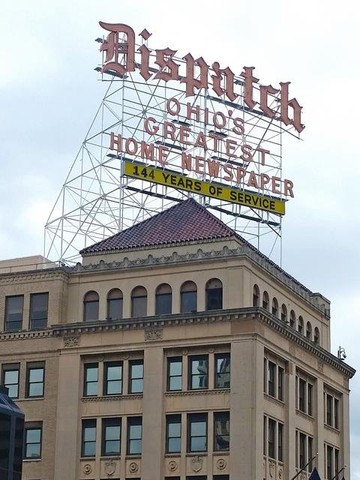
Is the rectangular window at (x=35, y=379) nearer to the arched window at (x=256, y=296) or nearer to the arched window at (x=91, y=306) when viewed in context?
the arched window at (x=91, y=306)

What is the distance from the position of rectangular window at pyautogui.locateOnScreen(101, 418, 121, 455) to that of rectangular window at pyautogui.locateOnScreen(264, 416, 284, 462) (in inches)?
359

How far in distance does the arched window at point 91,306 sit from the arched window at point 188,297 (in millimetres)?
6022

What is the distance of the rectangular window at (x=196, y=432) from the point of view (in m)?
85.0

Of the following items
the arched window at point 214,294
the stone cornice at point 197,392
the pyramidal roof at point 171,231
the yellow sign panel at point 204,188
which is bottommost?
the stone cornice at point 197,392

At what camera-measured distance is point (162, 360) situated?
285ft

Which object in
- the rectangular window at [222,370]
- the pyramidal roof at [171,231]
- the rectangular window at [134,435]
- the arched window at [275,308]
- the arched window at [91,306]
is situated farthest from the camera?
the arched window at [275,308]

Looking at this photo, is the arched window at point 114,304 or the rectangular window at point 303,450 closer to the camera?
the arched window at point 114,304

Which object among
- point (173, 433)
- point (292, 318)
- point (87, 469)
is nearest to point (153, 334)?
point (173, 433)

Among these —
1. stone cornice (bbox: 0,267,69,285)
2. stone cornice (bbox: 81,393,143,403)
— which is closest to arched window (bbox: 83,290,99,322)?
stone cornice (bbox: 0,267,69,285)

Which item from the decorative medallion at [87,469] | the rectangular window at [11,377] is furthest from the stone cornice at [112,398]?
the rectangular window at [11,377]

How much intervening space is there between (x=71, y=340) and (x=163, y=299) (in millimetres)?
6507

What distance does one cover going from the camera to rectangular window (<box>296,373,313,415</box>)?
304 ft

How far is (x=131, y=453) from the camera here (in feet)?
285

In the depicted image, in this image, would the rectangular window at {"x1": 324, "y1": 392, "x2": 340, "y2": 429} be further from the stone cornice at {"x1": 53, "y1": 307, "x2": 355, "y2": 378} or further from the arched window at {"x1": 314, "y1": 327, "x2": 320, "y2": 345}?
the stone cornice at {"x1": 53, "y1": 307, "x2": 355, "y2": 378}
